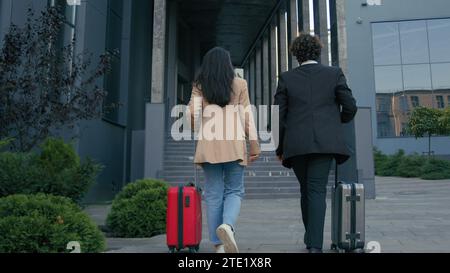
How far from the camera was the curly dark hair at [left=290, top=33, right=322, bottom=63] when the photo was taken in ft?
12.8

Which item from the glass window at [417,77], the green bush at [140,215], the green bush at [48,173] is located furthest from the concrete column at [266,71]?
the green bush at [140,215]

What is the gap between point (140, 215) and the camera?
18.2ft

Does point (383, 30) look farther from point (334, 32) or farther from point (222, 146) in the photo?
point (222, 146)

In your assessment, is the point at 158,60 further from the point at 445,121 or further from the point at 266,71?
the point at 445,121

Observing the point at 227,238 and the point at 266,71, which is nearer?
the point at 227,238

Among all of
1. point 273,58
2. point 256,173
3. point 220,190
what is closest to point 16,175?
point 220,190

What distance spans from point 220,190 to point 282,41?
17637 millimetres

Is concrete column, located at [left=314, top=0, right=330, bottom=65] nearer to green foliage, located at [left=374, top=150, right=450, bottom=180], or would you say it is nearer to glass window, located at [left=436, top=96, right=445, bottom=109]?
green foliage, located at [left=374, top=150, right=450, bottom=180]

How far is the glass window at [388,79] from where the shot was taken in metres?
31.1

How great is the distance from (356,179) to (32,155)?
7.19m

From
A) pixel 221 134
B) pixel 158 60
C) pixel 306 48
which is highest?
pixel 158 60

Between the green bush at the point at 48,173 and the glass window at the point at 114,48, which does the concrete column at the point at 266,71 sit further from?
the green bush at the point at 48,173

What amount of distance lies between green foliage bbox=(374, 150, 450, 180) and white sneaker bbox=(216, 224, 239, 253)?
1671cm

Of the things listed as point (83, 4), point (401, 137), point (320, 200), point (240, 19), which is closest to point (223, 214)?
point (320, 200)
